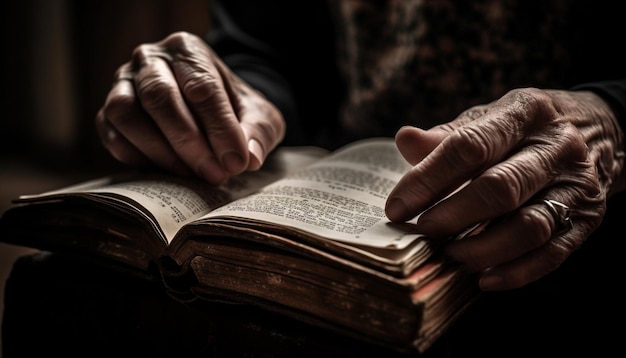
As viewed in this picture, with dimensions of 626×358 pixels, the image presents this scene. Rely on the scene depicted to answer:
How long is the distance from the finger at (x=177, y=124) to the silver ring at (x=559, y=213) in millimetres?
418

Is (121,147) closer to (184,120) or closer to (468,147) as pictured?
(184,120)

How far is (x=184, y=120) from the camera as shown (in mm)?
727

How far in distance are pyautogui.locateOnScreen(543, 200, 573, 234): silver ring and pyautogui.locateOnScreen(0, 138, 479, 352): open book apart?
0.11 metres

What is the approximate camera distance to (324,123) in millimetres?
1563

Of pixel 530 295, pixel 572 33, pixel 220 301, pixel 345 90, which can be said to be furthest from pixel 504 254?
pixel 345 90

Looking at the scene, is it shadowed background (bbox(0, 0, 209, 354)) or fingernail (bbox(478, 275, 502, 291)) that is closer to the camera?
fingernail (bbox(478, 275, 502, 291))

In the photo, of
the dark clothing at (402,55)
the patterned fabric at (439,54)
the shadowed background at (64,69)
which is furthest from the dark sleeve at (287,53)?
the shadowed background at (64,69)

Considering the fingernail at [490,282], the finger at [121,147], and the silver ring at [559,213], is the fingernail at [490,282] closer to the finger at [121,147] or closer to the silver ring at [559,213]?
the silver ring at [559,213]

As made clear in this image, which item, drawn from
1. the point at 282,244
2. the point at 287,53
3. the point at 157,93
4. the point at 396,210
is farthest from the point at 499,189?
the point at 287,53

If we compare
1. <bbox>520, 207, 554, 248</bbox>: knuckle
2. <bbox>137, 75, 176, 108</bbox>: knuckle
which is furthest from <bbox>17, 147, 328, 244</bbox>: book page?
<bbox>520, 207, 554, 248</bbox>: knuckle

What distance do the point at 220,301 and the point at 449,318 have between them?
25 centimetres

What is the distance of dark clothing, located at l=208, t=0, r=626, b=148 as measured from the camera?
1058 millimetres

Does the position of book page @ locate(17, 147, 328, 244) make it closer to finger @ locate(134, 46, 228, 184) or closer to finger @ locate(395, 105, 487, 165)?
finger @ locate(134, 46, 228, 184)

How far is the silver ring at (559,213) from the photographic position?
56 cm
